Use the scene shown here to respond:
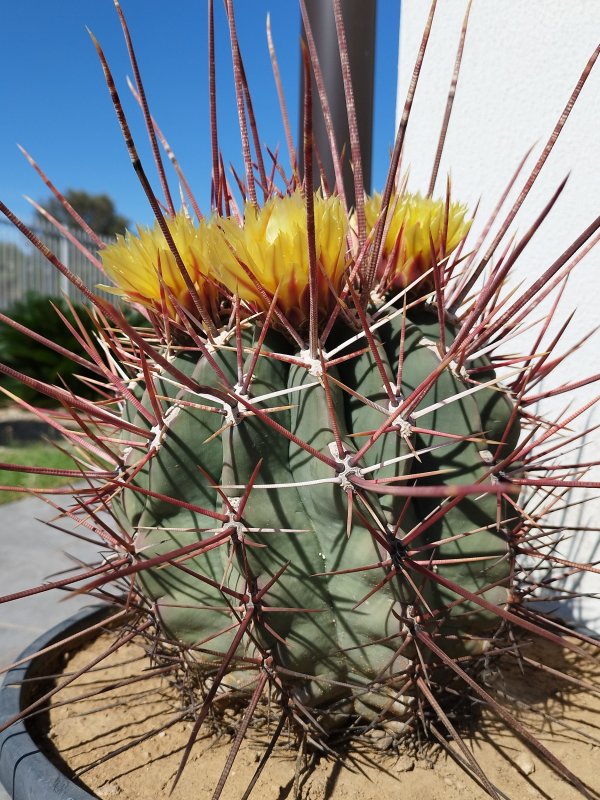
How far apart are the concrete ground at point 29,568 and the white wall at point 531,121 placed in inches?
38.1

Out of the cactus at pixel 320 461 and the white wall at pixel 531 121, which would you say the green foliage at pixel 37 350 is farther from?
the cactus at pixel 320 461

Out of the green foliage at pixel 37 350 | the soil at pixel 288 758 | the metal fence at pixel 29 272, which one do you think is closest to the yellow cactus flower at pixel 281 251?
the soil at pixel 288 758

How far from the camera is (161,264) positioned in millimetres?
554

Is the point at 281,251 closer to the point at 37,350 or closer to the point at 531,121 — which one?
the point at 531,121

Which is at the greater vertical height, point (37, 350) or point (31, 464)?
point (37, 350)

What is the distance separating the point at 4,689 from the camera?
2.24 feet

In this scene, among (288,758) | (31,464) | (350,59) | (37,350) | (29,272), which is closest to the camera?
(288,758)

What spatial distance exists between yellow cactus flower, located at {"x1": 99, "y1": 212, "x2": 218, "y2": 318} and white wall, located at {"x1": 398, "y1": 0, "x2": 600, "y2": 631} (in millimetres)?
741

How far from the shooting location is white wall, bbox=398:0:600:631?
106cm

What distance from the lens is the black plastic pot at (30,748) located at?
0.53 meters

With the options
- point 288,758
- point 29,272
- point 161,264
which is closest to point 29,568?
point 288,758

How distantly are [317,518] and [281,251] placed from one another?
0.22 m

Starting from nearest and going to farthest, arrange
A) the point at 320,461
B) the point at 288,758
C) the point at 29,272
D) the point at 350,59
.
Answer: the point at 320,461 → the point at 288,758 → the point at 350,59 → the point at 29,272

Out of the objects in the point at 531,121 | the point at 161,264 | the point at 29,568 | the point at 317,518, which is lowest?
the point at 29,568
